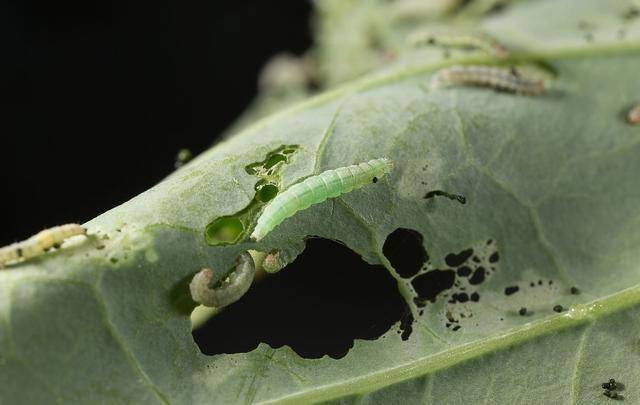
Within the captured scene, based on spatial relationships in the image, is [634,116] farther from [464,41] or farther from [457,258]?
[457,258]

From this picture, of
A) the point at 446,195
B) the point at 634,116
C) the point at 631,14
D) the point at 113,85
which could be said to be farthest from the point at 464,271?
the point at 113,85

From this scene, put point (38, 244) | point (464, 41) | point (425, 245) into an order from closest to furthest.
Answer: point (38, 244) → point (425, 245) → point (464, 41)

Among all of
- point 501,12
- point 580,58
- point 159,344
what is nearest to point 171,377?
point 159,344

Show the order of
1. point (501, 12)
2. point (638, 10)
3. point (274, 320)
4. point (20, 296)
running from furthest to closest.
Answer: point (501, 12) → point (638, 10) → point (274, 320) → point (20, 296)

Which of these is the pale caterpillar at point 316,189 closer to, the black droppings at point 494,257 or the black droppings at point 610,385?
the black droppings at point 494,257

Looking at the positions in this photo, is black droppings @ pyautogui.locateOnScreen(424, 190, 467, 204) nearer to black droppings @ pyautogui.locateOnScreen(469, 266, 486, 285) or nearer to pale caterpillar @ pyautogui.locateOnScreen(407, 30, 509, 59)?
black droppings @ pyautogui.locateOnScreen(469, 266, 486, 285)

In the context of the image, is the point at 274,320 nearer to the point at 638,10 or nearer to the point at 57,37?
the point at 638,10
